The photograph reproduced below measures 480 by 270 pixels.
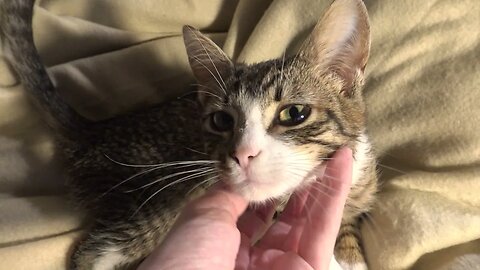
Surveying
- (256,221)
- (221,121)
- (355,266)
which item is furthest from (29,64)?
(355,266)

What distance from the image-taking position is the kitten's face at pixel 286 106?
1031 mm

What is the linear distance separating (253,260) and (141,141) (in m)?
0.54

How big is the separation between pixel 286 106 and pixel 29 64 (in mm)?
750

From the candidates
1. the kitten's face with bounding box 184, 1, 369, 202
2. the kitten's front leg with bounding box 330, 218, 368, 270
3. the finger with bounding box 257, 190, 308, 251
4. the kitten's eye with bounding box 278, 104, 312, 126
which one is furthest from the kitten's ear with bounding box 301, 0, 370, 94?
the kitten's front leg with bounding box 330, 218, 368, 270

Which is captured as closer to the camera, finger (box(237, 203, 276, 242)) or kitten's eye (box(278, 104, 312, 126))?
kitten's eye (box(278, 104, 312, 126))

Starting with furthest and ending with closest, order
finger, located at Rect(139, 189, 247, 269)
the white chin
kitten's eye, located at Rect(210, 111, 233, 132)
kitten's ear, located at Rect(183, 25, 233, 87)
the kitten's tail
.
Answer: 1. the kitten's tail
2. kitten's ear, located at Rect(183, 25, 233, 87)
3. kitten's eye, located at Rect(210, 111, 233, 132)
4. the white chin
5. finger, located at Rect(139, 189, 247, 269)

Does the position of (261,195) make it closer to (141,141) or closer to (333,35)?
(333,35)

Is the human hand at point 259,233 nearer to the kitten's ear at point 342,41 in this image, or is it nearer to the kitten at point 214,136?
the kitten at point 214,136

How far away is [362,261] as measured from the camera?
1322mm

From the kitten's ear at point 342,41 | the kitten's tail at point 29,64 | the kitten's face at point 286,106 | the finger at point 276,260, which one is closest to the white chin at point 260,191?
the kitten's face at point 286,106

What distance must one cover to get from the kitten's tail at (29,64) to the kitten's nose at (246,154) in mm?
671

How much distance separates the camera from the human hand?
946 mm

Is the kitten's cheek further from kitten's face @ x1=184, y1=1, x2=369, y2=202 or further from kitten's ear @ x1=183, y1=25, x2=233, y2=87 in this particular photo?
kitten's ear @ x1=183, y1=25, x2=233, y2=87

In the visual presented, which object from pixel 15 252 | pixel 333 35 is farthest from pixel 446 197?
pixel 15 252
